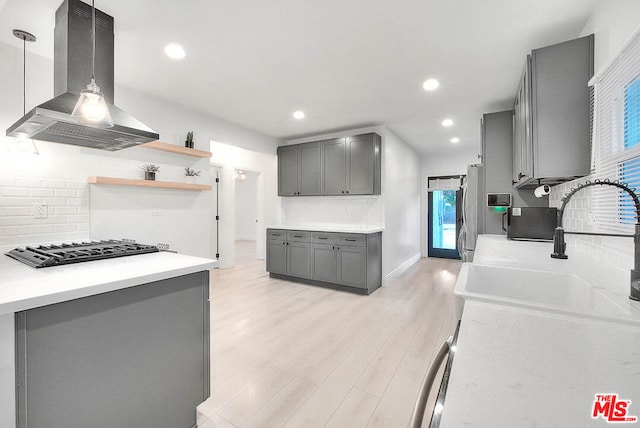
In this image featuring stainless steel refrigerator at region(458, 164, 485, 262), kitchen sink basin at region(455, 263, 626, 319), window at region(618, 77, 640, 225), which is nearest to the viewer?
Answer: kitchen sink basin at region(455, 263, 626, 319)

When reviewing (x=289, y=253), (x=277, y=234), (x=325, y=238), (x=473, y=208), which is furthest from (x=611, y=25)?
(x=277, y=234)

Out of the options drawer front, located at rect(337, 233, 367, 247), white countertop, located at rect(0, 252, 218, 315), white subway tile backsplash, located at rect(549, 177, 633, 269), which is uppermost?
white subway tile backsplash, located at rect(549, 177, 633, 269)

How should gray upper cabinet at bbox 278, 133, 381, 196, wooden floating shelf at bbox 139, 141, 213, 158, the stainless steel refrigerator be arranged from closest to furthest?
wooden floating shelf at bbox 139, 141, 213, 158, the stainless steel refrigerator, gray upper cabinet at bbox 278, 133, 381, 196

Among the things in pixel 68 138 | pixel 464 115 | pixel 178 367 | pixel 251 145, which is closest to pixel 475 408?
pixel 178 367

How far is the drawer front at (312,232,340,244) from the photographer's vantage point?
4115mm

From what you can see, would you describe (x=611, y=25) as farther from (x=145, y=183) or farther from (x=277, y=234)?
(x=277, y=234)

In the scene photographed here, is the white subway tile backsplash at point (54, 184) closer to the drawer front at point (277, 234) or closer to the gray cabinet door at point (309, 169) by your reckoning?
the drawer front at point (277, 234)

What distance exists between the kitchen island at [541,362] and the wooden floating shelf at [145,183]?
10.7 feet

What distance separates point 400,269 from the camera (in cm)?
506

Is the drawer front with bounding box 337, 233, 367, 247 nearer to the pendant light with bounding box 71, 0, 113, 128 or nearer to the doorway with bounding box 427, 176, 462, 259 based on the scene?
the pendant light with bounding box 71, 0, 113, 128

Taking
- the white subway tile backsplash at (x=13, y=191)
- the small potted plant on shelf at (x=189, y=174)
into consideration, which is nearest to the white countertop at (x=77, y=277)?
the white subway tile backsplash at (x=13, y=191)

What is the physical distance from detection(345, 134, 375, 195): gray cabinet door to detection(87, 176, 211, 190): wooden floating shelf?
2120mm

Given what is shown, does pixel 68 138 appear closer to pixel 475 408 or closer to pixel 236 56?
pixel 236 56

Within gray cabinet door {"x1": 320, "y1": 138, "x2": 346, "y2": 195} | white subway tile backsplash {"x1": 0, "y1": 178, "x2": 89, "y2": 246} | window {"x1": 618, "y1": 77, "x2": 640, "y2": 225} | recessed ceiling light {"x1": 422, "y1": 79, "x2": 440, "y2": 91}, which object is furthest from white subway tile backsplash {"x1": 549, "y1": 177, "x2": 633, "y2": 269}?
white subway tile backsplash {"x1": 0, "y1": 178, "x2": 89, "y2": 246}
